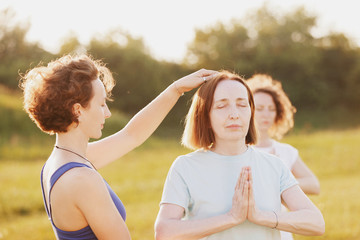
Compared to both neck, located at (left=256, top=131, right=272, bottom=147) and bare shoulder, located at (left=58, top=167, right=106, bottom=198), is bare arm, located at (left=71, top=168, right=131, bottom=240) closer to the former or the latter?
bare shoulder, located at (left=58, top=167, right=106, bottom=198)

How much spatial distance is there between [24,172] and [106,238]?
10.0 meters

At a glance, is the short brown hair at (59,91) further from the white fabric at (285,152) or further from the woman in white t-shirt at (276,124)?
the white fabric at (285,152)

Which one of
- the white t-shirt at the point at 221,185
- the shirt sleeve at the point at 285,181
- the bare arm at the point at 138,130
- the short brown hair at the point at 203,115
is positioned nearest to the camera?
the white t-shirt at the point at 221,185

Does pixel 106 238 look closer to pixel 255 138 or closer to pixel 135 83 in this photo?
pixel 255 138

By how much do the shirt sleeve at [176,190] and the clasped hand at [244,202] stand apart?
0.29m

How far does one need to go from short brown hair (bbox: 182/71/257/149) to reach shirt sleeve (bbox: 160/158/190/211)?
0.94ft

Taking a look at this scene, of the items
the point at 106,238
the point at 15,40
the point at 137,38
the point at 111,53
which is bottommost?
the point at 106,238

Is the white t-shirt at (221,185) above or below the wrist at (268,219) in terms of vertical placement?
above

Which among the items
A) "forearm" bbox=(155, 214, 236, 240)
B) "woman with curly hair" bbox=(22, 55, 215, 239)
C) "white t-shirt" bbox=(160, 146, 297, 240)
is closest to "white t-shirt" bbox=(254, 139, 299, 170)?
"white t-shirt" bbox=(160, 146, 297, 240)

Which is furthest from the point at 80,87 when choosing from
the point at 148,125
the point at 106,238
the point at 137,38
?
the point at 137,38

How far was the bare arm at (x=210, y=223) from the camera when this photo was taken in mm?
2463

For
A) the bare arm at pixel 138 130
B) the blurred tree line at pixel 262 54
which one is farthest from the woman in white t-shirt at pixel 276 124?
the blurred tree line at pixel 262 54

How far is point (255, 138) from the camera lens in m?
3.08

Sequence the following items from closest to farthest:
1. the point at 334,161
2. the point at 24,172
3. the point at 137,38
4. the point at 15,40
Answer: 1. the point at 24,172
2. the point at 334,161
3. the point at 137,38
4. the point at 15,40
